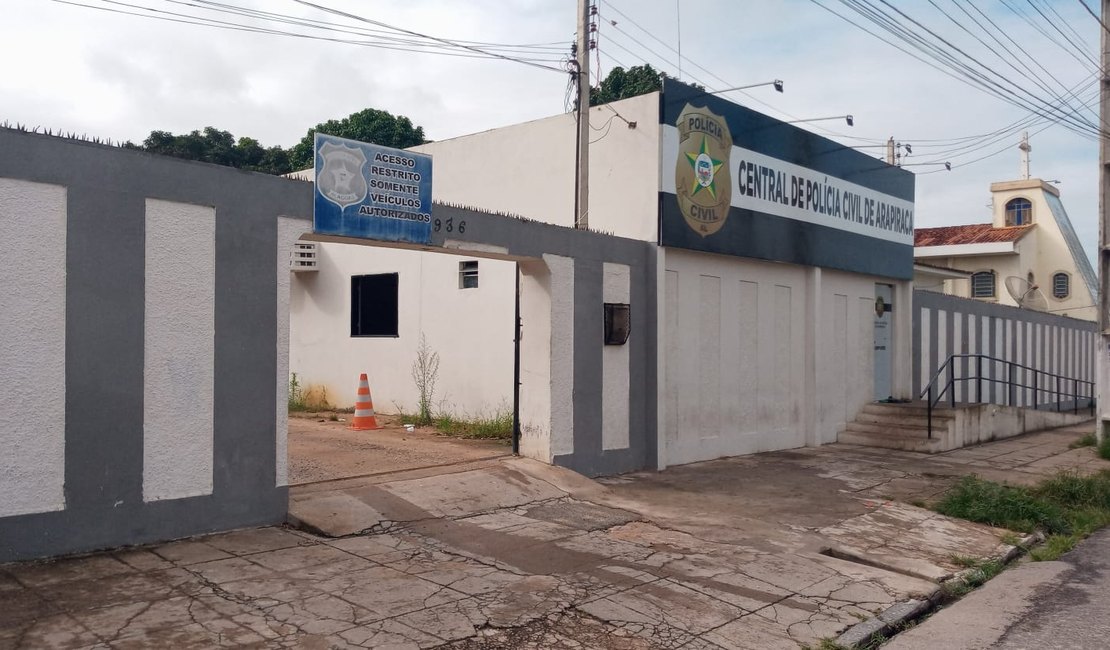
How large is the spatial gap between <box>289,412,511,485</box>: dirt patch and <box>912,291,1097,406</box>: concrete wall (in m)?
10.8

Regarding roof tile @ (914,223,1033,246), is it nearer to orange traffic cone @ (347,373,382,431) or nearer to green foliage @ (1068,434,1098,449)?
green foliage @ (1068,434,1098,449)

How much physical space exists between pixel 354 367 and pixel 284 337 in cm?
843

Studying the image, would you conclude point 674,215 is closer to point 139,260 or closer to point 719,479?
point 719,479

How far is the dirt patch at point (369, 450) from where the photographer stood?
9.73 m

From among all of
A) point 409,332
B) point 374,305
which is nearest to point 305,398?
point 374,305

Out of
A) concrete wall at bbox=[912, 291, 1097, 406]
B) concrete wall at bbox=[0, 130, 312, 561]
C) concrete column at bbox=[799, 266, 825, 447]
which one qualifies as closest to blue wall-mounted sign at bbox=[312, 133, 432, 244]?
concrete wall at bbox=[0, 130, 312, 561]

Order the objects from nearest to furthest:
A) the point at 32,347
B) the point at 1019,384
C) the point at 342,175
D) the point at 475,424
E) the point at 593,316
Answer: the point at 32,347 → the point at 342,175 → the point at 593,316 → the point at 475,424 → the point at 1019,384

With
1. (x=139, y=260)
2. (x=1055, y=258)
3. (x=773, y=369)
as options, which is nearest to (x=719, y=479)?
(x=773, y=369)

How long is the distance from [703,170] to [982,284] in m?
26.4

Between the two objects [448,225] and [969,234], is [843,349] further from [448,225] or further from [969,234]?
[969,234]

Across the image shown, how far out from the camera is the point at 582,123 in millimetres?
11836

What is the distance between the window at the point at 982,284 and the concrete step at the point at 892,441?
852 inches

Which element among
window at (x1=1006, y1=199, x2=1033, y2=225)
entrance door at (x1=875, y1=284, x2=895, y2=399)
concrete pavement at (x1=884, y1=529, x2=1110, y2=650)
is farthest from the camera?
window at (x1=1006, y1=199, x2=1033, y2=225)

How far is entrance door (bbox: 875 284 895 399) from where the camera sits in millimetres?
17156
